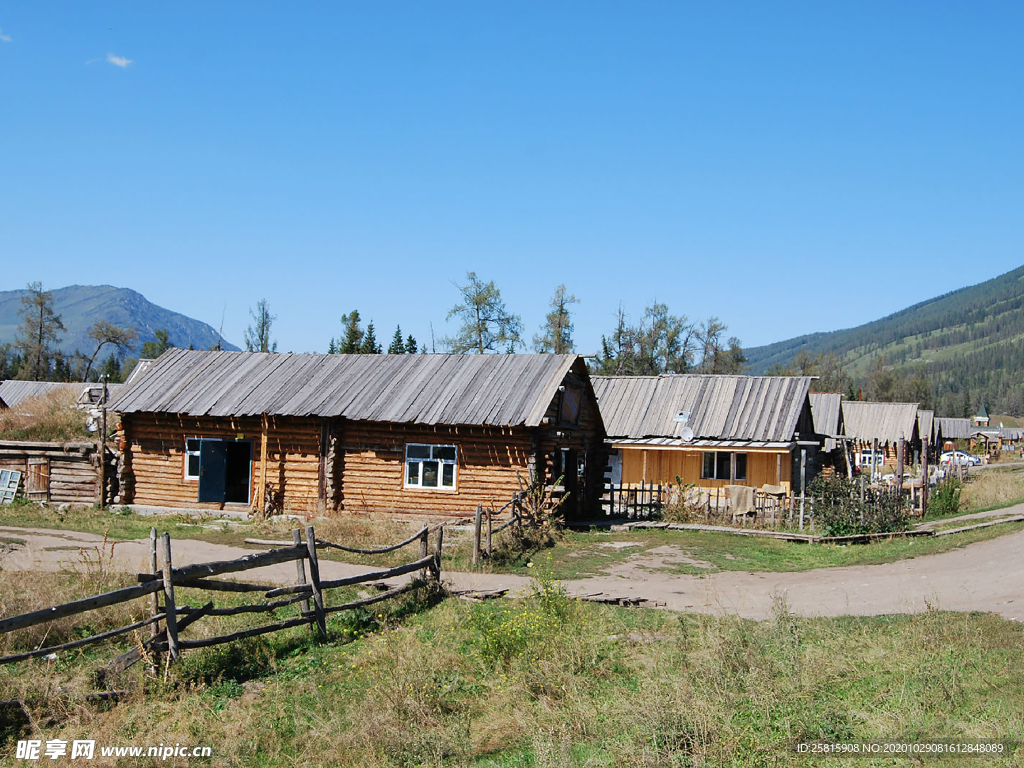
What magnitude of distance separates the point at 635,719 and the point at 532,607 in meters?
4.46

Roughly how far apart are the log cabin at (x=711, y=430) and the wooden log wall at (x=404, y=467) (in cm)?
834

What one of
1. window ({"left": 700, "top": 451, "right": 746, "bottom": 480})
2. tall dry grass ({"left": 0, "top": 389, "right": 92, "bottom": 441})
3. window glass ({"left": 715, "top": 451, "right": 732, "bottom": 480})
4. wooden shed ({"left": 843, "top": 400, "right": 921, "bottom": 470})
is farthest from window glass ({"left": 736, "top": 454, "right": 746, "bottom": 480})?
wooden shed ({"left": 843, "top": 400, "right": 921, "bottom": 470})

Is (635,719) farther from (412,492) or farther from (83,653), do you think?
(412,492)

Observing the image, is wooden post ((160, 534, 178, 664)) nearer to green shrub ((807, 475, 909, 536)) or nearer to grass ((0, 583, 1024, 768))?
grass ((0, 583, 1024, 768))

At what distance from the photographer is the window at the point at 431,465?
2325 centimetres

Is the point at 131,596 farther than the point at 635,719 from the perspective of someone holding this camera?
Yes

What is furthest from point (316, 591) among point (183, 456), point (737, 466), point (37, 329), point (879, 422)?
point (37, 329)

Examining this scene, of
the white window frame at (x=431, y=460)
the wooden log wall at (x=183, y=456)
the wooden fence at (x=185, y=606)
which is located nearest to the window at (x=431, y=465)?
the white window frame at (x=431, y=460)

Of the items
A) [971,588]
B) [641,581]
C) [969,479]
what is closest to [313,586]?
[641,581]

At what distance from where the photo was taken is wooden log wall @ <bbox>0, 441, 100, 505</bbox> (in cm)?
2516

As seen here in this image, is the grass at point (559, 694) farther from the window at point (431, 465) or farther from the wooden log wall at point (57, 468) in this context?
the wooden log wall at point (57, 468)

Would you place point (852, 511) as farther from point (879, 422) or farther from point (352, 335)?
point (352, 335)

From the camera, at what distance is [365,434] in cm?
2386

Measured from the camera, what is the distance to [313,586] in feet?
36.9
